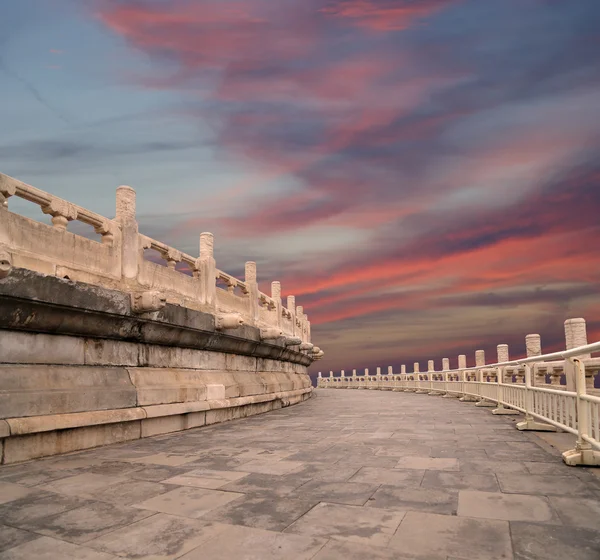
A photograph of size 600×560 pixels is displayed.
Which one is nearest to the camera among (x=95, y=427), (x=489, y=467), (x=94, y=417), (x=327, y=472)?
(x=327, y=472)

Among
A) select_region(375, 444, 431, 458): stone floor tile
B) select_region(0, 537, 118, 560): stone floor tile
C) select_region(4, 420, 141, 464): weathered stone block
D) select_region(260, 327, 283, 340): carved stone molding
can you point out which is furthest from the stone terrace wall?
select_region(375, 444, 431, 458): stone floor tile

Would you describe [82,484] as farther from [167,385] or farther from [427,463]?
[167,385]

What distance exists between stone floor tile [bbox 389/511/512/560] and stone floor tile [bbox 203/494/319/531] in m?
0.81

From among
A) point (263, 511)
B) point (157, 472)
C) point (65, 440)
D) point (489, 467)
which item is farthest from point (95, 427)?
point (489, 467)

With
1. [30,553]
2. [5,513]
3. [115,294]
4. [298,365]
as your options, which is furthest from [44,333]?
[298,365]

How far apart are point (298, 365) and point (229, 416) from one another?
11707mm

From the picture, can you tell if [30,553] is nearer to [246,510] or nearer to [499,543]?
[246,510]

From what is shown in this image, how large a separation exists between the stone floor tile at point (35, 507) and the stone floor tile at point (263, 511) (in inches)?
48.4

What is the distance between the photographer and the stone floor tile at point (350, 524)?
10.3ft

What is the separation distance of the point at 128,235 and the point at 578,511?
7.85 meters

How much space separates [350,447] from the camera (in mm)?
6738

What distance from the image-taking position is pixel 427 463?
18.2 ft

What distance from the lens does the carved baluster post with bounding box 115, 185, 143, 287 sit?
8750 mm

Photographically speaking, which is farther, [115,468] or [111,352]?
[111,352]
